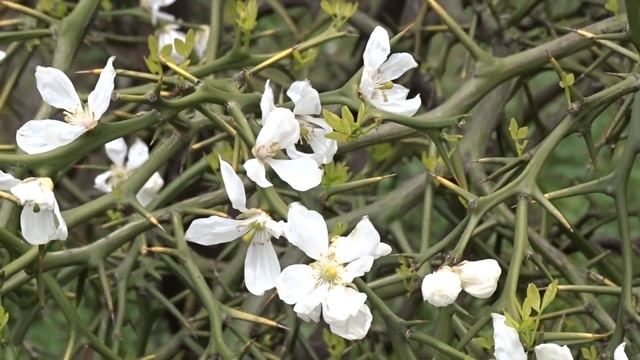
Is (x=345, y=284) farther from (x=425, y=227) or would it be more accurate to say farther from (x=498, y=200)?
(x=425, y=227)

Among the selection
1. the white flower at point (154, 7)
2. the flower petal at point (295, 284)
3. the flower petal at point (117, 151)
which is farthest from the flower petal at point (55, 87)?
the white flower at point (154, 7)

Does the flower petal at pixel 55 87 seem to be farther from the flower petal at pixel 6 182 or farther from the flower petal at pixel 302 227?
the flower petal at pixel 302 227

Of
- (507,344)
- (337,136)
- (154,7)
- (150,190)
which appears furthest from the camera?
(154,7)

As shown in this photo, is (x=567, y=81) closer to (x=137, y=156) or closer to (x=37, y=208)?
(x=37, y=208)

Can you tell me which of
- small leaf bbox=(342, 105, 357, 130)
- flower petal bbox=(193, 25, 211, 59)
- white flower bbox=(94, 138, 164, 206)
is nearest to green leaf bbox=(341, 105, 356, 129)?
small leaf bbox=(342, 105, 357, 130)

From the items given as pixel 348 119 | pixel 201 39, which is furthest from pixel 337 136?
pixel 201 39

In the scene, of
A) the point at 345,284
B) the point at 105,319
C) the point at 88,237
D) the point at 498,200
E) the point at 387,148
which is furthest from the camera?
the point at 88,237

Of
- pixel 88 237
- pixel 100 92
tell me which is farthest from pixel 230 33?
pixel 100 92
